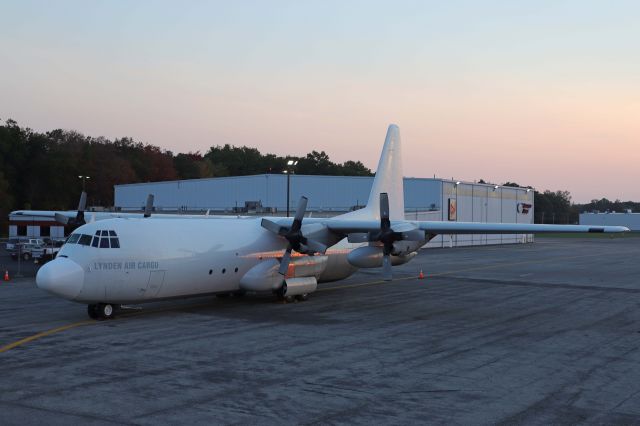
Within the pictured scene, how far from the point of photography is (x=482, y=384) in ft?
42.5

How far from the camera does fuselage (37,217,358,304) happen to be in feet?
63.2

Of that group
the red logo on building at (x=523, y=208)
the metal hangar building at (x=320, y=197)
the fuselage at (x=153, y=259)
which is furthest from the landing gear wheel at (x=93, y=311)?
the red logo on building at (x=523, y=208)

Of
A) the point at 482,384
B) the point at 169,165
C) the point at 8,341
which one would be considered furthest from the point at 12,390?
the point at 169,165

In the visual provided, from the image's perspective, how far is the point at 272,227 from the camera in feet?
82.2

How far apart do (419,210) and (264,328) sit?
53.9 m

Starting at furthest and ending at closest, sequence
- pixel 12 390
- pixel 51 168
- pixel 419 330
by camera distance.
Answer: pixel 51 168
pixel 419 330
pixel 12 390

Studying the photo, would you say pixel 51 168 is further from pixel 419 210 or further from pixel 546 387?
pixel 546 387

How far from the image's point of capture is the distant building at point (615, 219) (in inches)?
6366

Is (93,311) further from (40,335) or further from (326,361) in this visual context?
(326,361)

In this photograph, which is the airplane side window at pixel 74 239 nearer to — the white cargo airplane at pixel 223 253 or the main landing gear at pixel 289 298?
the white cargo airplane at pixel 223 253

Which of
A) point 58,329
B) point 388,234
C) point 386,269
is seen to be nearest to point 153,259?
point 58,329

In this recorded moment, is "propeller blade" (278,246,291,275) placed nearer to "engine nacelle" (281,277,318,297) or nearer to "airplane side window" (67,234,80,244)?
"engine nacelle" (281,277,318,297)

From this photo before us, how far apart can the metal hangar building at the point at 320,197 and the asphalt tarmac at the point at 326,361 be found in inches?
1668

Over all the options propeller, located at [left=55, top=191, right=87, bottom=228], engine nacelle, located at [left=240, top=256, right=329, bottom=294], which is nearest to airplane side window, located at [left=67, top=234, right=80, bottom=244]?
propeller, located at [left=55, top=191, right=87, bottom=228]
